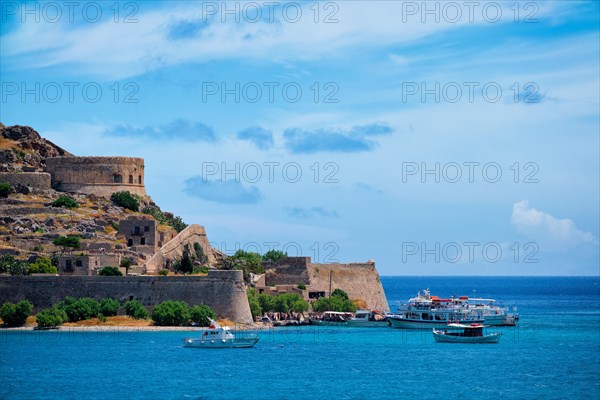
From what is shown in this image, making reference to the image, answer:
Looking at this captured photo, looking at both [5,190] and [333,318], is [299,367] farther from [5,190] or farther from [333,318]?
[5,190]

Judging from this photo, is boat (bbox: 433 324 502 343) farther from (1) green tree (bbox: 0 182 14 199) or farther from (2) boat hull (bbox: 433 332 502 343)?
(1) green tree (bbox: 0 182 14 199)

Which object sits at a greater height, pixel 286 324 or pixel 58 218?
pixel 58 218

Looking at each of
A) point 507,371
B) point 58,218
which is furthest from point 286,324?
point 507,371

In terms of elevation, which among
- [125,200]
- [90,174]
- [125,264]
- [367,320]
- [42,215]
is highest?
[90,174]

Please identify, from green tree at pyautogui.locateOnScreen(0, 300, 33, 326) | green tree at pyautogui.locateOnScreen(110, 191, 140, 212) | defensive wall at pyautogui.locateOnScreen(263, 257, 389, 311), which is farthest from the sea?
green tree at pyautogui.locateOnScreen(110, 191, 140, 212)

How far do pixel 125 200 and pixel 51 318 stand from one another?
20.4 m

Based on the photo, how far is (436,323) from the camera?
87562 mm

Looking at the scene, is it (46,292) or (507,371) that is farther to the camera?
(46,292)

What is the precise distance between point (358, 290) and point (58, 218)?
81.6ft

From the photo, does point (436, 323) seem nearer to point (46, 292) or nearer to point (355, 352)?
point (355, 352)

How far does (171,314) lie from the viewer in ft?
239

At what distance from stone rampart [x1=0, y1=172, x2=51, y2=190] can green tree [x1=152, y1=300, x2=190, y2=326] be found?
20.9 metres

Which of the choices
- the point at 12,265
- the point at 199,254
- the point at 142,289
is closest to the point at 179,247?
the point at 199,254

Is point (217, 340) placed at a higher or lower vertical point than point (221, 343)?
higher
